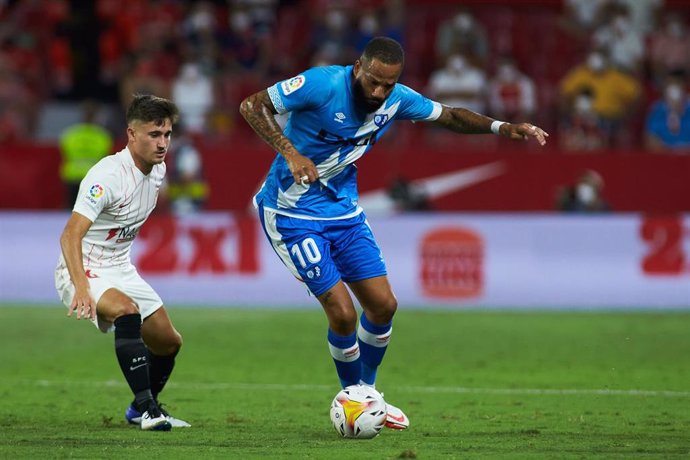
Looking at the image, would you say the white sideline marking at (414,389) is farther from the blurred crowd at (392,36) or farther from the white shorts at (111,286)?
the blurred crowd at (392,36)

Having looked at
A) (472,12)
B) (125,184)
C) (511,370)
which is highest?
(472,12)

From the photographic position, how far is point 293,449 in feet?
22.5

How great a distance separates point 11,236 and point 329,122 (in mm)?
9429

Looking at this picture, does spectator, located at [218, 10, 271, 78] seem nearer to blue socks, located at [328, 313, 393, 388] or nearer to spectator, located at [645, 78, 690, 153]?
Result: spectator, located at [645, 78, 690, 153]

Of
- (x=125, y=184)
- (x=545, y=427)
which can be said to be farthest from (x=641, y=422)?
(x=125, y=184)

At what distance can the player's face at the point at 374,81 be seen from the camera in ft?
24.5

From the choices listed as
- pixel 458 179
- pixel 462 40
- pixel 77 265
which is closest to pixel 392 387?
pixel 77 265

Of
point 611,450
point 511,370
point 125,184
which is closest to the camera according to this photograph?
point 611,450


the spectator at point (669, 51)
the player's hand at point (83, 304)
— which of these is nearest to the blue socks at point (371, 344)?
the player's hand at point (83, 304)

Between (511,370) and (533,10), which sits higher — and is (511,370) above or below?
below

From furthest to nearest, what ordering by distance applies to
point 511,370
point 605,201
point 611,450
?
1. point 605,201
2. point 511,370
3. point 611,450

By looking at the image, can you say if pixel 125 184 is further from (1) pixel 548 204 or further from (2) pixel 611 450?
(1) pixel 548 204

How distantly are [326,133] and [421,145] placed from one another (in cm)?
1130

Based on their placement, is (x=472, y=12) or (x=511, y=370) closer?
(x=511, y=370)
